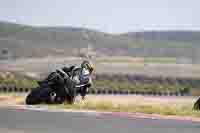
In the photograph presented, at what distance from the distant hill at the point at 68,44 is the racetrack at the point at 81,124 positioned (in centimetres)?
8116

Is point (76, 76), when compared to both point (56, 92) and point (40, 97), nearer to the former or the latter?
point (56, 92)

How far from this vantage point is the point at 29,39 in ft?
381

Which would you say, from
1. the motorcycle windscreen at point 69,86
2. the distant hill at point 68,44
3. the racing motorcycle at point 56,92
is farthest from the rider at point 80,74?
the distant hill at point 68,44

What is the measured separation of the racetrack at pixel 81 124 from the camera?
1239cm

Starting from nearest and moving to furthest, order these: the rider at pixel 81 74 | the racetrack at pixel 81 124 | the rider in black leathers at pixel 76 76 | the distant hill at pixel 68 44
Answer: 1. the racetrack at pixel 81 124
2. the rider in black leathers at pixel 76 76
3. the rider at pixel 81 74
4. the distant hill at pixel 68 44

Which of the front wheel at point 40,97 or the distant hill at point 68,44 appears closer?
the front wheel at point 40,97

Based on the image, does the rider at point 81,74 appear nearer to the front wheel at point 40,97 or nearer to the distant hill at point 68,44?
the front wheel at point 40,97

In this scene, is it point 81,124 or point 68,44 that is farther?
point 68,44

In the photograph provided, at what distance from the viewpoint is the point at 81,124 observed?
13305 mm

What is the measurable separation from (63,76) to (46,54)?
8200cm

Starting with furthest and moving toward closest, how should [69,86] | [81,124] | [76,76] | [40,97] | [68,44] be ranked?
[68,44], [76,76], [69,86], [40,97], [81,124]

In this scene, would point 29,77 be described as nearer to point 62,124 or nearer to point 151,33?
point 62,124

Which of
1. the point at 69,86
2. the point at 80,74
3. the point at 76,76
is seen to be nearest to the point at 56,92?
the point at 69,86

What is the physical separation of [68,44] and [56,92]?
9488 centimetres
